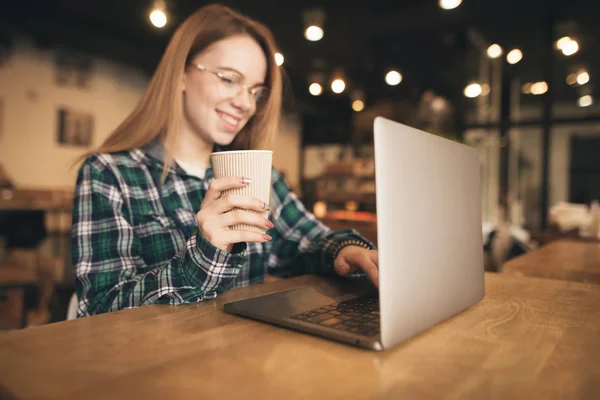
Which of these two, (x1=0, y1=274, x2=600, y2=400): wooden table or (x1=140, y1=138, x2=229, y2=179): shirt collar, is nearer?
(x1=0, y1=274, x2=600, y2=400): wooden table

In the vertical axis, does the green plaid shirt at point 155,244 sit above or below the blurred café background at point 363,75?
below

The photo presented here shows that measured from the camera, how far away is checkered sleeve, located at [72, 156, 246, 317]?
710 millimetres

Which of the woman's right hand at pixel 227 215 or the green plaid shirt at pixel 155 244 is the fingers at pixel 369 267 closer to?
the green plaid shirt at pixel 155 244

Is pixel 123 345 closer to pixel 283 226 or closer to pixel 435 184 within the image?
pixel 435 184

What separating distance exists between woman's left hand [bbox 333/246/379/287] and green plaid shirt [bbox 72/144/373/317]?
55mm

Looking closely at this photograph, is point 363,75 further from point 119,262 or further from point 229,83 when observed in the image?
point 119,262

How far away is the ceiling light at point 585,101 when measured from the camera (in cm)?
562

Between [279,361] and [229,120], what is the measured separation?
80 cm

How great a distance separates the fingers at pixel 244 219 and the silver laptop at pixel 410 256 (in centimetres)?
12

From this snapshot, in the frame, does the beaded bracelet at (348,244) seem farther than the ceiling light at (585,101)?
No

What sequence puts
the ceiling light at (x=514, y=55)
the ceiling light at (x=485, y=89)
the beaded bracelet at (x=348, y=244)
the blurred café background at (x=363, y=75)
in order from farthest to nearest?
the ceiling light at (x=485, y=89)
the ceiling light at (x=514, y=55)
the blurred café background at (x=363, y=75)
the beaded bracelet at (x=348, y=244)

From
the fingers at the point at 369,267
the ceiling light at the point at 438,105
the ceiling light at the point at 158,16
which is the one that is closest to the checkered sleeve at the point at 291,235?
the fingers at the point at 369,267

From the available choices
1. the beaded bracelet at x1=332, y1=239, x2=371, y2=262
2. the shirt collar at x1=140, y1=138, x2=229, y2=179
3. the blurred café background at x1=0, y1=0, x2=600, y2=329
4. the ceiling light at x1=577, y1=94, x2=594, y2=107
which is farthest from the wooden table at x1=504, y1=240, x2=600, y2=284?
the ceiling light at x1=577, y1=94, x2=594, y2=107

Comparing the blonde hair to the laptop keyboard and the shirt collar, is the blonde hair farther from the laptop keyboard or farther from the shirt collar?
the laptop keyboard
